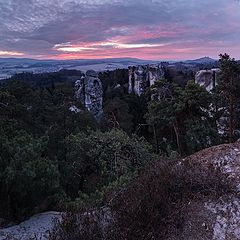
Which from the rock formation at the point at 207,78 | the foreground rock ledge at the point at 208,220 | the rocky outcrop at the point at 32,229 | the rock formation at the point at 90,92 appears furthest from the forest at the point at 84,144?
the rock formation at the point at 90,92

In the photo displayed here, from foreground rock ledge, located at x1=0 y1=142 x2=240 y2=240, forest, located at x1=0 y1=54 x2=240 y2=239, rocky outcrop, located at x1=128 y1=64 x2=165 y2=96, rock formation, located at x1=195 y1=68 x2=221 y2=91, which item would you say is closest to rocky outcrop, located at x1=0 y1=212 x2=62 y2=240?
foreground rock ledge, located at x1=0 y1=142 x2=240 y2=240

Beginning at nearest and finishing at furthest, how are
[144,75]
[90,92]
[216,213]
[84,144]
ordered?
1. [216,213]
2. [84,144]
3. [90,92]
4. [144,75]

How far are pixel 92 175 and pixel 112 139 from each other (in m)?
1.66

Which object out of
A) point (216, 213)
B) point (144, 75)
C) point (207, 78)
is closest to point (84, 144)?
point (216, 213)

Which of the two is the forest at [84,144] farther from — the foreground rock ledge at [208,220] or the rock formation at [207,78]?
the rock formation at [207,78]

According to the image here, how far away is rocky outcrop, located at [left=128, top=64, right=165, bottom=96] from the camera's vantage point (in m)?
56.1

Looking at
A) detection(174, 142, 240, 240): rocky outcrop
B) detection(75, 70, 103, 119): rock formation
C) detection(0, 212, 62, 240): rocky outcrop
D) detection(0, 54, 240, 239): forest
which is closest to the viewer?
detection(174, 142, 240, 240): rocky outcrop

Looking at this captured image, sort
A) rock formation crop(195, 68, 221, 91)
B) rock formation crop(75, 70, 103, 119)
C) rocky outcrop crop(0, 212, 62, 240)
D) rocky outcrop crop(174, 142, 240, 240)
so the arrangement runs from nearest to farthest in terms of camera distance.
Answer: rocky outcrop crop(174, 142, 240, 240) < rocky outcrop crop(0, 212, 62, 240) < rock formation crop(195, 68, 221, 91) < rock formation crop(75, 70, 103, 119)

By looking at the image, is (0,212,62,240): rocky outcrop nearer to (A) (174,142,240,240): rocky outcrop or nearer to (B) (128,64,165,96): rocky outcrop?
(A) (174,142,240,240): rocky outcrop

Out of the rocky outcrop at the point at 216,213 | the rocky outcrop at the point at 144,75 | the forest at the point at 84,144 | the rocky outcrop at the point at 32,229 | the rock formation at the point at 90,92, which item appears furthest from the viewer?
the rocky outcrop at the point at 144,75

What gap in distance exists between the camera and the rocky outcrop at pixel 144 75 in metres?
56.1

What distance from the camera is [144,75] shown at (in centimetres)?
5722

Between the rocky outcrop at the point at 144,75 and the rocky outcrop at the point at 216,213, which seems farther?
the rocky outcrop at the point at 144,75

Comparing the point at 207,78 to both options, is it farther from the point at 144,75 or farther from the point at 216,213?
the point at 216,213
